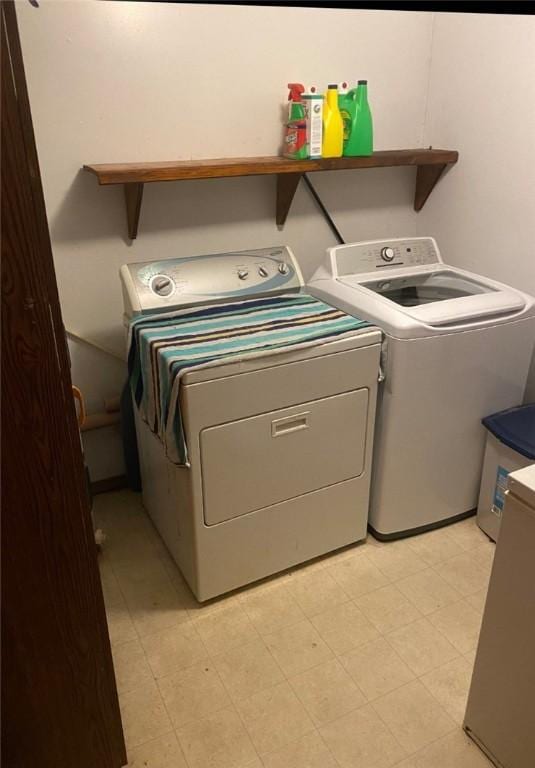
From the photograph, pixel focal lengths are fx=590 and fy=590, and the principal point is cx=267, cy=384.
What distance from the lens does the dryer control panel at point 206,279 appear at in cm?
196

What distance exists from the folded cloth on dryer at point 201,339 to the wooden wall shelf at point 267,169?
1.41 ft

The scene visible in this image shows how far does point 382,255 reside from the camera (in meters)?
2.35

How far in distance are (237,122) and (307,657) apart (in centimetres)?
183

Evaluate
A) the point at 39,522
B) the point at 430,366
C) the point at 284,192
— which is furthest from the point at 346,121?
the point at 39,522

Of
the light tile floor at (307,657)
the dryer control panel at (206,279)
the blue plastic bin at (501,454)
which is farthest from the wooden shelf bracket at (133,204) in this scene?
the blue plastic bin at (501,454)

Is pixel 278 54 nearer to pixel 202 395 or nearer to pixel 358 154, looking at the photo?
pixel 358 154

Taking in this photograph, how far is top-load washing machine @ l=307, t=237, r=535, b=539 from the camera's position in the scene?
1906 millimetres

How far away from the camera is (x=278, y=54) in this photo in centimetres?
212

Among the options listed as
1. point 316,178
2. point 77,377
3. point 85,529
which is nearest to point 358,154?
point 316,178

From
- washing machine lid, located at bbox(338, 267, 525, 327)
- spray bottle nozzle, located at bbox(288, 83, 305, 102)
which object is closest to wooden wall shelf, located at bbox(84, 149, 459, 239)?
spray bottle nozzle, located at bbox(288, 83, 305, 102)

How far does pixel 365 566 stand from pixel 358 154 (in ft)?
4.99

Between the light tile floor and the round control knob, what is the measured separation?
0.94 meters

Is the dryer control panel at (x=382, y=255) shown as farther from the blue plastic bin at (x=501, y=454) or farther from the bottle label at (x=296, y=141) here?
the blue plastic bin at (x=501, y=454)

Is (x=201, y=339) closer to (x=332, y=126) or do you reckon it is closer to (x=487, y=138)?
(x=332, y=126)
